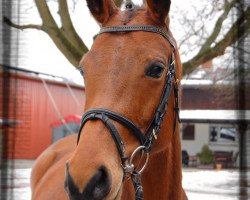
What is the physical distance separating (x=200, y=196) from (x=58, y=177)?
5.79 meters

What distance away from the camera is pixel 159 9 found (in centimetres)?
245

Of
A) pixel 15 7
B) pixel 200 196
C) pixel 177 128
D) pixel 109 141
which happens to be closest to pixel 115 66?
pixel 109 141

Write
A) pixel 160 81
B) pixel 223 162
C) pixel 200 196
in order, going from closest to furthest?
pixel 160 81 → pixel 200 196 → pixel 223 162

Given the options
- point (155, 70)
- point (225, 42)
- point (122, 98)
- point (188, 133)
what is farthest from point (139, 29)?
point (188, 133)

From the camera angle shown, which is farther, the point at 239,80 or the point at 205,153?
the point at 205,153

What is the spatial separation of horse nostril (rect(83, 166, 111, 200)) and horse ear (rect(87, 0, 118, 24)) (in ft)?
3.21

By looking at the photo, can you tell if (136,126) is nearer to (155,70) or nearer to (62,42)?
(155,70)

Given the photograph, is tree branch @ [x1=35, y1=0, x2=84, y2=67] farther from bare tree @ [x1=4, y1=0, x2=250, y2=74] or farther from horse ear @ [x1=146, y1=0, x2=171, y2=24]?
horse ear @ [x1=146, y1=0, x2=171, y2=24]

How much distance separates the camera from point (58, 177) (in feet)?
12.2

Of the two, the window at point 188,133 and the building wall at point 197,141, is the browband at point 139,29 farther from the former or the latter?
the window at point 188,133

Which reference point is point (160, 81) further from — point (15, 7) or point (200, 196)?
point (200, 196)

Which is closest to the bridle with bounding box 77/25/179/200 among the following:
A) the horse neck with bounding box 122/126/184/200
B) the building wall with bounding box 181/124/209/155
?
the horse neck with bounding box 122/126/184/200

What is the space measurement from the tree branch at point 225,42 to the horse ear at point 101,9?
0.73 meters

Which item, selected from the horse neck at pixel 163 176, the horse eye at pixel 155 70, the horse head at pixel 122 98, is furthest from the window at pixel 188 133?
the horse eye at pixel 155 70
